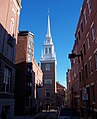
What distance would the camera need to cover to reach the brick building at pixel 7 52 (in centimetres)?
1888

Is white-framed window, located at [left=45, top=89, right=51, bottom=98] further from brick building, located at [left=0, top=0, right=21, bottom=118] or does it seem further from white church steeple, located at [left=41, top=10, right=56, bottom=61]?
brick building, located at [left=0, top=0, right=21, bottom=118]

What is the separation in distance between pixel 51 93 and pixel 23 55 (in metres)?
32.9

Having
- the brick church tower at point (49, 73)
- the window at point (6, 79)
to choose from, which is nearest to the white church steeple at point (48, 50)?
the brick church tower at point (49, 73)

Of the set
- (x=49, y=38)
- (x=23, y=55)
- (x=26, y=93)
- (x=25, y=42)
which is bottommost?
(x=26, y=93)

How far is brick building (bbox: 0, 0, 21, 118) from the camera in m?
18.9

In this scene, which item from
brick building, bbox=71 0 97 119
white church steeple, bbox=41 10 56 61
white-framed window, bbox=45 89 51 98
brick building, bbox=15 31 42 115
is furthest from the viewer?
white church steeple, bbox=41 10 56 61

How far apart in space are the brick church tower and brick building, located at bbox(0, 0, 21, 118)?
146 ft

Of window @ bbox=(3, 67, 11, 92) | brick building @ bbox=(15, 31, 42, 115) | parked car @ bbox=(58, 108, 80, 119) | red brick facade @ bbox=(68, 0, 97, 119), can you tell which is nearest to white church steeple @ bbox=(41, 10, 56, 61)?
brick building @ bbox=(15, 31, 42, 115)

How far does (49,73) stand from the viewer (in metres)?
68.8

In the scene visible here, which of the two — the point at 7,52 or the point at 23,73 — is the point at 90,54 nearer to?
the point at 7,52

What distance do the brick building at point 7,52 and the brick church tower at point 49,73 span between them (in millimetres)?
44425

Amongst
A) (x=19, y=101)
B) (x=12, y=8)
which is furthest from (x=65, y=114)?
(x=19, y=101)

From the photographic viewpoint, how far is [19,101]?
33531 millimetres

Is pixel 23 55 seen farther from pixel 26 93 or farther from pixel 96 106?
pixel 96 106
